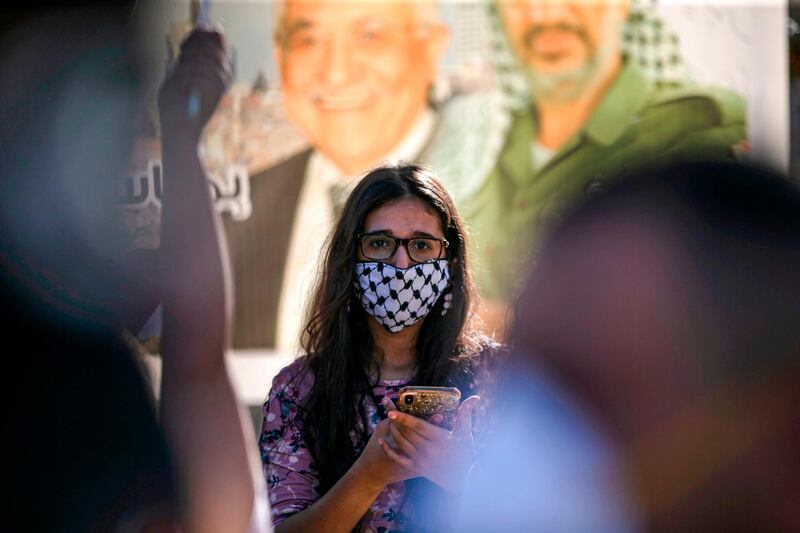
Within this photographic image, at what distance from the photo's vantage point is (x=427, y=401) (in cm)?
204

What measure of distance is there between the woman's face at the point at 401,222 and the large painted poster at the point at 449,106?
7.68 ft

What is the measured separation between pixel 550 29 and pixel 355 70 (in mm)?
1090

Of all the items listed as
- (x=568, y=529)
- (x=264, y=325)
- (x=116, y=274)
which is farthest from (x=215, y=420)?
(x=264, y=325)

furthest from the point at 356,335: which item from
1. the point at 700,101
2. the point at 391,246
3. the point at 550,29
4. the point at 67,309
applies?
the point at 700,101

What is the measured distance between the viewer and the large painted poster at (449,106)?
16.5 feet

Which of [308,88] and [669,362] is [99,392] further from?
[308,88]

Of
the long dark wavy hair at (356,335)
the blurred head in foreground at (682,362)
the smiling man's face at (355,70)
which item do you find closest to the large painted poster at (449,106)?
the smiling man's face at (355,70)

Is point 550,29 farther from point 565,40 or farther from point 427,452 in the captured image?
point 427,452

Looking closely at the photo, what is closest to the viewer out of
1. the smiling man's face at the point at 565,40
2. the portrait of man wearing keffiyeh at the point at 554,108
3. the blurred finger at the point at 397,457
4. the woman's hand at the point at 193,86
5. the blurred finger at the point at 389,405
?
the woman's hand at the point at 193,86

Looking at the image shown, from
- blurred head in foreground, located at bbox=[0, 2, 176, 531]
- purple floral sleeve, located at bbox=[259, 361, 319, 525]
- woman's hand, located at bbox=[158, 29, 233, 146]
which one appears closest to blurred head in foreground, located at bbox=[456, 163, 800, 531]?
blurred head in foreground, located at bbox=[0, 2, 176, 531]

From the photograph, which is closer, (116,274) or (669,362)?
(669,362)

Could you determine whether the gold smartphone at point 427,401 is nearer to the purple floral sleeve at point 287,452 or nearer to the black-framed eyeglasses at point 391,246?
the purple floral sleeve at point 287,452

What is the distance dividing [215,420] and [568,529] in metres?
1.05

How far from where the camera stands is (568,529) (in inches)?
34.0
